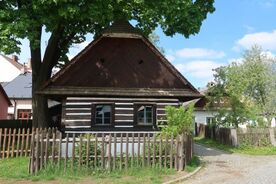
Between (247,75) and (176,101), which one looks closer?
(176,101)

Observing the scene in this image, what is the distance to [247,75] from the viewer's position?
41562mm

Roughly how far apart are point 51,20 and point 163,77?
770 cm

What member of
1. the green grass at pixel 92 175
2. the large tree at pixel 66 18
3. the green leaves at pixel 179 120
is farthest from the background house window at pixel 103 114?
the green grass at pixel 92 175

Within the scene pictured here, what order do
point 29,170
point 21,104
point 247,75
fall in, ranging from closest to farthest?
point 29,170 → point 247,75 → point 21,104

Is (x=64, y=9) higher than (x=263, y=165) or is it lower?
higher

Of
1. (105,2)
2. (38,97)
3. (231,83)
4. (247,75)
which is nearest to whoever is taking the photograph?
(105,2)

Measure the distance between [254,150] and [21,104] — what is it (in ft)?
118

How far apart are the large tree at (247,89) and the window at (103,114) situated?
1109 centimetres

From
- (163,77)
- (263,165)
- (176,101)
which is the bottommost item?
(263,165)

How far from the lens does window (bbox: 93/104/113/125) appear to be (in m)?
22.4

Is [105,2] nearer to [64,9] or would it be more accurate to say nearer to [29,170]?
[64,9]

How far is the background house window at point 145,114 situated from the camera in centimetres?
2294

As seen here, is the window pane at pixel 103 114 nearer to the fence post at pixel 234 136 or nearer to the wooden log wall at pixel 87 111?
the wooden log wall at pixel 87 111

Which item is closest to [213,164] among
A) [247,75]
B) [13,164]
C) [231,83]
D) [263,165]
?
[263,165]
